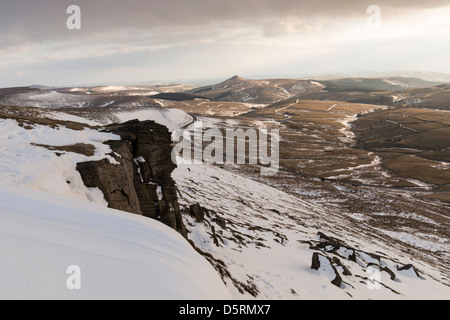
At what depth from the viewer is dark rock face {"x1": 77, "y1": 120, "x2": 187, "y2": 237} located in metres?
14.3

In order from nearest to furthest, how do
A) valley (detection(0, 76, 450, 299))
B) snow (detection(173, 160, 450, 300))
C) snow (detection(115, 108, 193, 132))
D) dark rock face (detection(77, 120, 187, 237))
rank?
dark rock face (detection(77, 120, 187, 237)) < valley (detection(0, 76, 450, 299)) < snow (detection(173, 160, 450, 300)) < snow (detection(115, 108, 193, 132))

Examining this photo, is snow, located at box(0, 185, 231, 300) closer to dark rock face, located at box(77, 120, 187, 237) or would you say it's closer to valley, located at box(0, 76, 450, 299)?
valley, located at box(0, 76, 450, 299)

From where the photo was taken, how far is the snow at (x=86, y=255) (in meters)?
5.85

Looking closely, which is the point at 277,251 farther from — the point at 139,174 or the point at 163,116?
the point at 163,116

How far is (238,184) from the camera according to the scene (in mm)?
49531

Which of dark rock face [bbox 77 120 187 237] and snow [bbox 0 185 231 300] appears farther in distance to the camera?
dark rock face [bbox 77 120 187 237]

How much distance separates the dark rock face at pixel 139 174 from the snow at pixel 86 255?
4.02 meters

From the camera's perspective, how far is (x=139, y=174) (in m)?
18.7

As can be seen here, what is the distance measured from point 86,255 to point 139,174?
11950 millimetres

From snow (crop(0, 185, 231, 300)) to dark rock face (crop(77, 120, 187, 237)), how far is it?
402 cm

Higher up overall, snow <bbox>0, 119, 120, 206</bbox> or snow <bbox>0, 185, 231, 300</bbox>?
snow <bbox>0, 119, 120, 206</bbox>

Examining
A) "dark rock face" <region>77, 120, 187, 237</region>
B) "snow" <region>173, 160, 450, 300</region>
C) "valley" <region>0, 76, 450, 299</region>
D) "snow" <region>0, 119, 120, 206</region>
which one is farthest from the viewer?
"snow" <region>173, 160, 450, 300</region>

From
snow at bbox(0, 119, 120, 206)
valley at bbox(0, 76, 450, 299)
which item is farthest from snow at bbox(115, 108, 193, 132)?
snow at bbox(0, 119, 120, 206)
